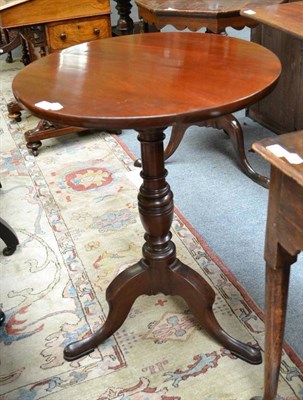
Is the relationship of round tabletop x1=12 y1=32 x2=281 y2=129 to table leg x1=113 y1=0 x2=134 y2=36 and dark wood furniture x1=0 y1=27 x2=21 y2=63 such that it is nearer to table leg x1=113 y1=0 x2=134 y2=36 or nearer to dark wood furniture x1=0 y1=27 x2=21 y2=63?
table leg x1=113 y1=0 x2=134 y2=36

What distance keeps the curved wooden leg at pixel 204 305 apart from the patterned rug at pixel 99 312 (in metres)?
0.03

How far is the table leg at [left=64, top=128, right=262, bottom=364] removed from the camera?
1.33 meters

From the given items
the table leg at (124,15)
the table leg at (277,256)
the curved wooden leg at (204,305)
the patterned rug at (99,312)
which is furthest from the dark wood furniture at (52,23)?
the table leg at (277,256)

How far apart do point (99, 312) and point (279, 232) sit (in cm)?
87

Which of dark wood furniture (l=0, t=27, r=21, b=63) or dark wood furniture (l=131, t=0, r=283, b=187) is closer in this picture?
dark wood furniture (l=131, t=0, r=283, b=187)

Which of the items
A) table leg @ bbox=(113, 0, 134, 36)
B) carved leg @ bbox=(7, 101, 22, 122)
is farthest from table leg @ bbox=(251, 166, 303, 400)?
carved leg @ bbox=(7, 101, 22, 122)

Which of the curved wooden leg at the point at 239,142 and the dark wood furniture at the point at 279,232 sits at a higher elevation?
the dark wood furniture at the point at 279,232

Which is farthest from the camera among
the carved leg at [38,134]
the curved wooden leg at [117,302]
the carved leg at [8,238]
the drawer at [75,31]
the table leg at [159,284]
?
the carved leg at [38,134]

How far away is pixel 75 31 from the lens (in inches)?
102

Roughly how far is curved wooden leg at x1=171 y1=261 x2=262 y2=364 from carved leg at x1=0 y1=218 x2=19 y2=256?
76 cm

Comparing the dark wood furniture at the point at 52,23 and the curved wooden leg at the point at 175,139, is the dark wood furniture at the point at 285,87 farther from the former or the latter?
the dark wood furniture at the point at 52,23

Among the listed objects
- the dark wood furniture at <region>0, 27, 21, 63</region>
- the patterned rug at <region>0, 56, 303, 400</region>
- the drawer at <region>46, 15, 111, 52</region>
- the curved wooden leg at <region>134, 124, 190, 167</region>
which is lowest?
the patterned rug at <region>0, 56, 303, 400</region>

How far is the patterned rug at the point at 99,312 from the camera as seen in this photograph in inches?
53.8

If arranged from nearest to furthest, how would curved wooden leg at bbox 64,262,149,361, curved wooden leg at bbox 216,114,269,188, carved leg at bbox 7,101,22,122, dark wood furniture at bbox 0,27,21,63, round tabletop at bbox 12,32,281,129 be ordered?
round tabletop at bbox 12,32,281,129 < curved wooden leg at bbox 64,262,149,361 < curved wooden leg at bbox 216,114,269,188 < carved leg at bbox 7,101,22,122 < dark wood furniture at bbox 0,27,21,63
